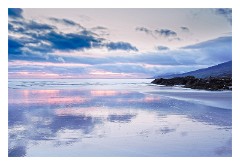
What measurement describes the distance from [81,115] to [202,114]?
3.58 meters

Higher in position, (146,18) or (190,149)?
(146,18)

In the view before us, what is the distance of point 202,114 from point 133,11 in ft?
16.4

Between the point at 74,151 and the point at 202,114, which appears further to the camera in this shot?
the point at 202,114

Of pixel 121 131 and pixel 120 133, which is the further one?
pixel 121 131
